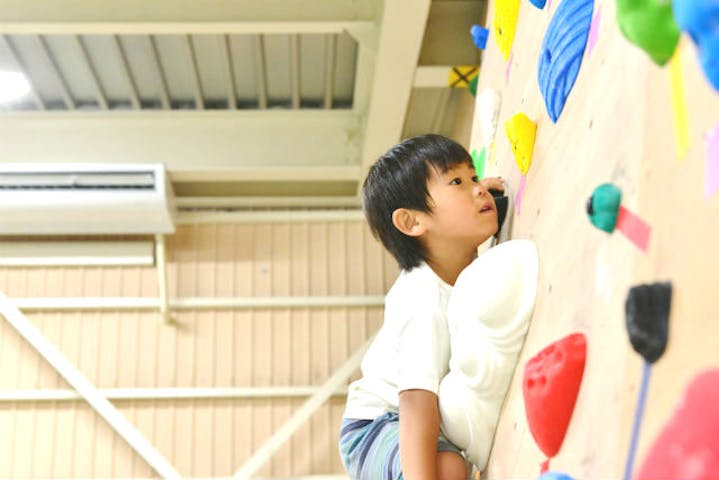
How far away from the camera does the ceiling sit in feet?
13.3

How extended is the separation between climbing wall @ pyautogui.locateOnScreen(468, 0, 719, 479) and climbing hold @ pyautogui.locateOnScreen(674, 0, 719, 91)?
2.3 inches

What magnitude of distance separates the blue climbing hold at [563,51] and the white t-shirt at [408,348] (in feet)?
1.46

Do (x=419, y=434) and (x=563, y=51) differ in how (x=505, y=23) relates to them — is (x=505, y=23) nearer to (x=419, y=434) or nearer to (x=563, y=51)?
(x=563, y=51)

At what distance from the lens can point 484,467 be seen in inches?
61.9

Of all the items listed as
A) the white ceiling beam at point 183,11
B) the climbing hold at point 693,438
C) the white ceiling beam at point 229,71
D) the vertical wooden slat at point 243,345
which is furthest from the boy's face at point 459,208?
the vertical wooden slat at point 243,345

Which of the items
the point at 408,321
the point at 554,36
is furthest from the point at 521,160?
the point at 408,321

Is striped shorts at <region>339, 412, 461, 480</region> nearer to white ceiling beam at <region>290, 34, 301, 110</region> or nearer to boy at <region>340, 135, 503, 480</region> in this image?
boy at <region>340, 135, 503, 480</region>

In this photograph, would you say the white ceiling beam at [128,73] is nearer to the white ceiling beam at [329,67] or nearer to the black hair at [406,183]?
the white ceiling beam at [329,67]

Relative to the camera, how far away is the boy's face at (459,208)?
166 centimetres

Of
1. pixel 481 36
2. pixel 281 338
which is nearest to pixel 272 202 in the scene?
pixel 281 338

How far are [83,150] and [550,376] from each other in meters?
4.71

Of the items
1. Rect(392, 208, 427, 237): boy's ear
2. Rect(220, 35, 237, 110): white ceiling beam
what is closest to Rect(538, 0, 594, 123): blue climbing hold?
Rect(392, 208, 427, 237): boy's ear

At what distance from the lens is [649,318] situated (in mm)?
848

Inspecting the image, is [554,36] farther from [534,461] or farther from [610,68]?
[534,461]
